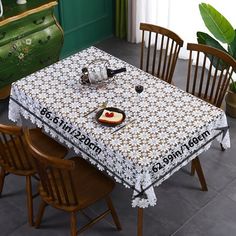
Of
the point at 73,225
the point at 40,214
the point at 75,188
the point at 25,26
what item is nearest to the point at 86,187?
the point at 75,188

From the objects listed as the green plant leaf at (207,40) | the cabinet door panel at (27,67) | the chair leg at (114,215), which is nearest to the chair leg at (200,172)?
the chair leg at (114,215)

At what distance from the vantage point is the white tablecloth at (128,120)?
274 cm

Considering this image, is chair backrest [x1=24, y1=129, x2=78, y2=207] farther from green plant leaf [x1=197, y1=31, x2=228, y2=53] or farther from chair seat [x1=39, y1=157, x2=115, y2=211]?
green plant leaf [x1=197, y1=31, x2=228, y2=53]

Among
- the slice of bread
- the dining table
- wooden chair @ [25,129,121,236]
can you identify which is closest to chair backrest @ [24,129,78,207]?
wooden chair @ [25,129,121,236]

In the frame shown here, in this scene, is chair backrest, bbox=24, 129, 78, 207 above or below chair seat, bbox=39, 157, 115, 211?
above

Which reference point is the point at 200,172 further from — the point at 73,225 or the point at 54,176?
the point at 54,176

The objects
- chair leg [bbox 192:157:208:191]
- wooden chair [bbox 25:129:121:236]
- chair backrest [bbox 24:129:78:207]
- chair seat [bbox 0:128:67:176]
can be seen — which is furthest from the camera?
chair leg [bbox 192:157:208:191]

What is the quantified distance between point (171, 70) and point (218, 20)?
0.59 m

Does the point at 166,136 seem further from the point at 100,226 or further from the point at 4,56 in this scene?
the point at 4,56

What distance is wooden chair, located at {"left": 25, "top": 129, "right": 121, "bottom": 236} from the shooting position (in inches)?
105

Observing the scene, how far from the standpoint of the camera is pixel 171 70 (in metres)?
3.67

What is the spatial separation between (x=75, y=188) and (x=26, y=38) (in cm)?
179

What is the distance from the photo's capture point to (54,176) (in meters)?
2.70

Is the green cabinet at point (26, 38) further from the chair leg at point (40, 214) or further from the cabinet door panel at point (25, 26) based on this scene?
the chair leg at point (40, 214)
